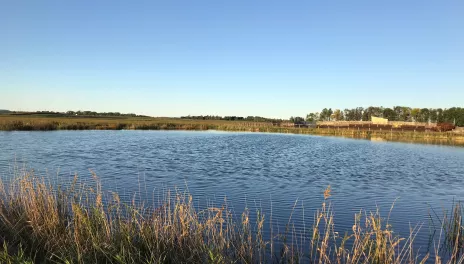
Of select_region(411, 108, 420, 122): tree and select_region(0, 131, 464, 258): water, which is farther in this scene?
select_region(411, 108, 420, 122): tree

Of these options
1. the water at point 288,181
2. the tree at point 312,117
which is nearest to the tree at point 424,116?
the tree at point 312,117

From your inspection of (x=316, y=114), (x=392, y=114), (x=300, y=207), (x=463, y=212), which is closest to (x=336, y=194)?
(x=300, y=207)

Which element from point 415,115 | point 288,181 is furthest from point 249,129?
point 415,115

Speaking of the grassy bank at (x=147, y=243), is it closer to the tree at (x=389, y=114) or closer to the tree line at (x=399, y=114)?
the tree line at (x=399, y=114)

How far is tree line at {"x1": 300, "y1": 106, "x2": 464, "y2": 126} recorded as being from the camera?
4660 inches

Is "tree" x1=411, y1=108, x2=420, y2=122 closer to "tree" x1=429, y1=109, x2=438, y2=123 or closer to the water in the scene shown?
"tree" x1=429, y1=109, x2=438, y2=123

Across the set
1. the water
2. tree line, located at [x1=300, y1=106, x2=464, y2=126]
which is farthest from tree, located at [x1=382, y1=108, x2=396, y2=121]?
the water

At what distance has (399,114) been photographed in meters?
154

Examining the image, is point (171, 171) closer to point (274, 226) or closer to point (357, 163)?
point (274, 226)

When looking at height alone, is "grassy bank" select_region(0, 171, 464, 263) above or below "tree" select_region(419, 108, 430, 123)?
below

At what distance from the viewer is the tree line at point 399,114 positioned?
118356 millimetres

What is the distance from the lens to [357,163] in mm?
28266

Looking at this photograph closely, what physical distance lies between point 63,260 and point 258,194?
10.0m

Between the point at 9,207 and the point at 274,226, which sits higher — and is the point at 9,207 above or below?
above
